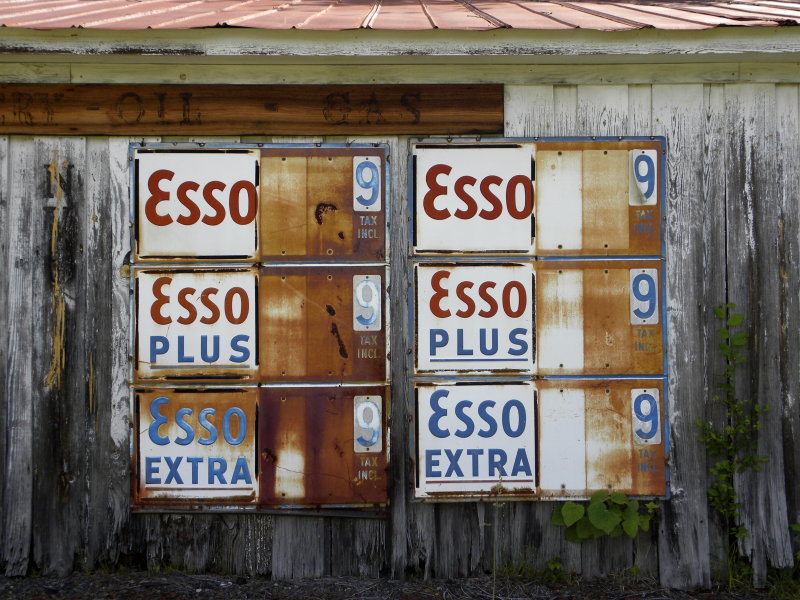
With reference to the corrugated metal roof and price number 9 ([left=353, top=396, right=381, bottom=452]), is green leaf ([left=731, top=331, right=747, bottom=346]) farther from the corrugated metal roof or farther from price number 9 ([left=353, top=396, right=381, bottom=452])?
price number 9 ([left=353, top=396, right=381, bottom=452])

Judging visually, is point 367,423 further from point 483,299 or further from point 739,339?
point 739,339

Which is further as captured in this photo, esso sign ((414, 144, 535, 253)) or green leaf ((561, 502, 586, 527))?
esso sign ((414, 144, 535, 253))

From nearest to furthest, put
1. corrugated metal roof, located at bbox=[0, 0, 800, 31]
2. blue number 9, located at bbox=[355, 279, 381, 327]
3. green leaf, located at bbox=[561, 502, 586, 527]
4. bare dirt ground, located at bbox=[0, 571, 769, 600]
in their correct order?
corrugated metal roof, located at bbox=[0, 0, 800, 31] < bare dirt ground, located at bbox=[0, 571, 769, 600] < green leaf, located at bbox=[561, 502, 586, 527] < blue number 9, located at bbox=[355, 279, 381, 327]

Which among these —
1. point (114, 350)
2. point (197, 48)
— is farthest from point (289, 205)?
point (114, 350)

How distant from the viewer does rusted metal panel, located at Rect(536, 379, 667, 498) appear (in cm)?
371

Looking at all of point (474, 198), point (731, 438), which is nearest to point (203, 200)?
point (474, 198)

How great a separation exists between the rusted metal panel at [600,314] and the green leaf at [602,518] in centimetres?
78

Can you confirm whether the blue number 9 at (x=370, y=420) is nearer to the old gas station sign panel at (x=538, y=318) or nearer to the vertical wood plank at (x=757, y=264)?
the old gas station sign panel at (x=538, y=318)

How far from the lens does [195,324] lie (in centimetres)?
370

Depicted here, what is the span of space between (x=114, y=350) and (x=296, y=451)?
1182 mm

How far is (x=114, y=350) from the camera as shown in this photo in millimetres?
3738

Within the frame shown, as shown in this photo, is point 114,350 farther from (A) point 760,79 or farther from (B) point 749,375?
(A) point 760,79

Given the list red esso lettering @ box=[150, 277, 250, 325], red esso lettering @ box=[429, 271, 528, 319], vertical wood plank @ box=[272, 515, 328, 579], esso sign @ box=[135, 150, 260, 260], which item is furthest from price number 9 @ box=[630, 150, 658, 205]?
vertical wood plank @ box=[272, 515, 328, 579]

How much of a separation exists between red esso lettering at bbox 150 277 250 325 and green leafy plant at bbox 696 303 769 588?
8.75 feet
